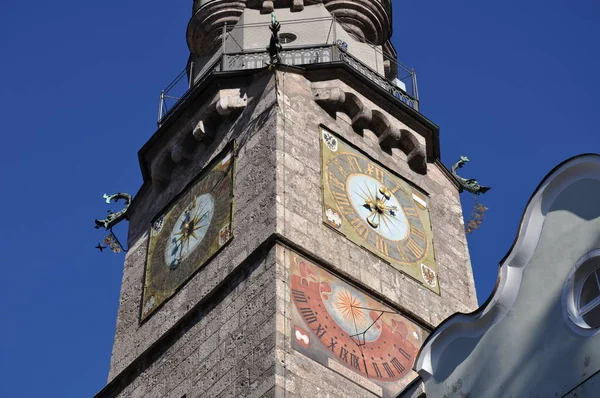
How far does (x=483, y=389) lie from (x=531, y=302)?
2.89 feet

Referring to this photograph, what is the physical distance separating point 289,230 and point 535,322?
7626mm

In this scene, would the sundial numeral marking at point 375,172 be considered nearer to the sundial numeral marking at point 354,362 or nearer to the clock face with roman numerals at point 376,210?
the clock face with roman numerals at point 376,210

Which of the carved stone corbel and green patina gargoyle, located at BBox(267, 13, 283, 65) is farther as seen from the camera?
the carved stone corbel

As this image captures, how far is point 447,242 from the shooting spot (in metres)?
21.6

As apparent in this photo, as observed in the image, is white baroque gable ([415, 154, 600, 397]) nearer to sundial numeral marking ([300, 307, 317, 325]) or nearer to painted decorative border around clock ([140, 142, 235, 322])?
sundial numeral marking ([300, 307, 317, 325])

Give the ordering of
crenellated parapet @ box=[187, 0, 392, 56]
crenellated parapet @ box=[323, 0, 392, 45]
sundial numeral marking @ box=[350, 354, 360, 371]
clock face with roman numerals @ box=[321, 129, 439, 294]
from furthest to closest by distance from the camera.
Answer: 1. crenellated parapet @ box=[323, 0, 392, 45]
2. crenellated parapet @ box=[187, 0, 392, 56]
3. clock face with roman numerals @ box=[321, 129, 439, 294]
4. sundial numeral marking @ box=[350, 354, 360, 371]

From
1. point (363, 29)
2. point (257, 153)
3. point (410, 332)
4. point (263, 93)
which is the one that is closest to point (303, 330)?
point (410, 332)

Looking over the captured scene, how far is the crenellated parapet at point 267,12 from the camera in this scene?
24906mm

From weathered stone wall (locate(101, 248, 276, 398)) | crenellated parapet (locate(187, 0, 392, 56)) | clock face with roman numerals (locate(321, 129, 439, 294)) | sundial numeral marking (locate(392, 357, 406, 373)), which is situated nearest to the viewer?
weathered stone wall (locate(101, 248, 276, 398))

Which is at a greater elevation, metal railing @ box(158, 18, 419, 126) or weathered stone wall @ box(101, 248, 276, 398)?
metal railing @ box(158, 18, 419, 126)

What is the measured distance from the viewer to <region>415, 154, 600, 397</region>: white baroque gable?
10852 mm

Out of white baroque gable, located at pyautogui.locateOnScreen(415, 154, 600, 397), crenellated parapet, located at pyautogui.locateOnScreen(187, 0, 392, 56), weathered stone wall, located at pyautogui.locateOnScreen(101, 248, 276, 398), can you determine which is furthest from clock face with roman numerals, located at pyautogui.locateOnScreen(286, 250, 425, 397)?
crenellated parapet, located at pyautogui.locateOnScreen(187, 0, 392, 56)

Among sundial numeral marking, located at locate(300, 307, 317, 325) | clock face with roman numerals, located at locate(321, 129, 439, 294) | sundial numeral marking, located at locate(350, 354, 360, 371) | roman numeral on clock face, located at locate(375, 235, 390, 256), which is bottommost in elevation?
sundial numeral marking, located at locate(350, 354, 360, 371)

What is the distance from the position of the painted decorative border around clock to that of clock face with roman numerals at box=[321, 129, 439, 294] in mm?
1595
